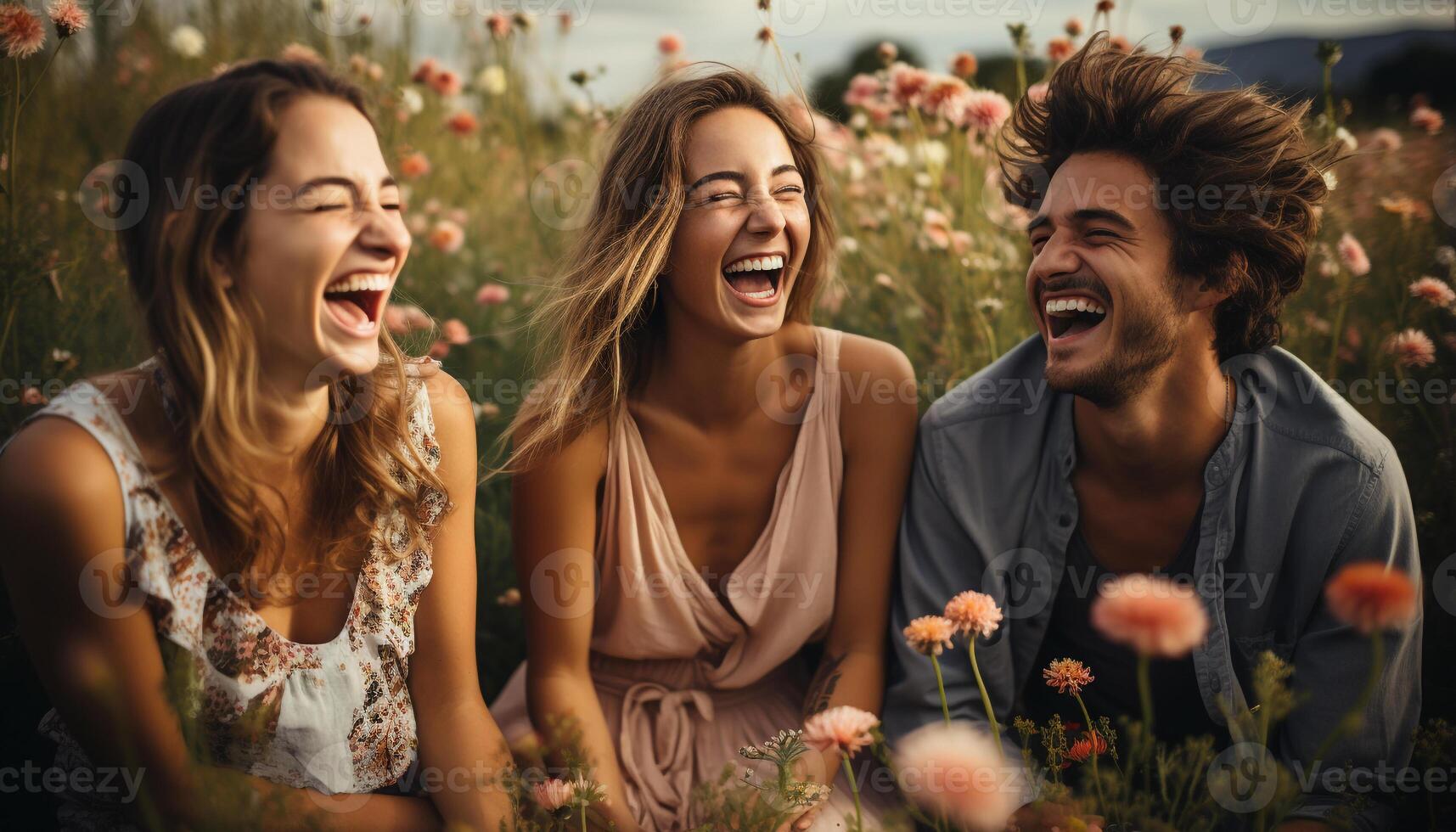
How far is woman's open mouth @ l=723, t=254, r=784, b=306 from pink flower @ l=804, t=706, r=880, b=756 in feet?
3.41

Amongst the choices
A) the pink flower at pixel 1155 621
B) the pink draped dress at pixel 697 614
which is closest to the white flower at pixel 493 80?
the pink draped dress at pixel 697 614

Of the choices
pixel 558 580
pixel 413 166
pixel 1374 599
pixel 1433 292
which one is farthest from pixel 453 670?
pixel 1433 292

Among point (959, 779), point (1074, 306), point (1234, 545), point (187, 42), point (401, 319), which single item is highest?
point (187, 42)

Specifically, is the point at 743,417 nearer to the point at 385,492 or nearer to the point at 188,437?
the point at 385,492

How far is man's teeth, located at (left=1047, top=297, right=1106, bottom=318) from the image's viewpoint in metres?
2.14

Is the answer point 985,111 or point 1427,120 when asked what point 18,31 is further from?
point 1427,120

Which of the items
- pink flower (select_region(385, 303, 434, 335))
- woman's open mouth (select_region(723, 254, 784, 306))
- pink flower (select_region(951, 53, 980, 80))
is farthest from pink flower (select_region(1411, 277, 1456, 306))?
pink flower (select_region(385, 303, 434, 335))

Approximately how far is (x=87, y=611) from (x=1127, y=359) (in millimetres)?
1901

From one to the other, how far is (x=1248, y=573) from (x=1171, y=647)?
1.18m

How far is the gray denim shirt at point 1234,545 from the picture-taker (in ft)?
6.42

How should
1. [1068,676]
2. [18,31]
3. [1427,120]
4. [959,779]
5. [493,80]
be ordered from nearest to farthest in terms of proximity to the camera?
1. [959,779]
2. [1068,676]
3. [18,31]
4. [1427,120]
5. [493,80]

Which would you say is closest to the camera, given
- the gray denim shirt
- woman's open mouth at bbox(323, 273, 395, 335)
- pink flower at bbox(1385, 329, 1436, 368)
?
woman's open mouth at bbox(323, 273, 395, 335)

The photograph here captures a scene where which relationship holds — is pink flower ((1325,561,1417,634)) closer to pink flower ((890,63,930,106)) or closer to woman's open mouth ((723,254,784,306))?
woman's open mouth ((723,254,784,306))

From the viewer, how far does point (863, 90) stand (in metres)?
3.57
